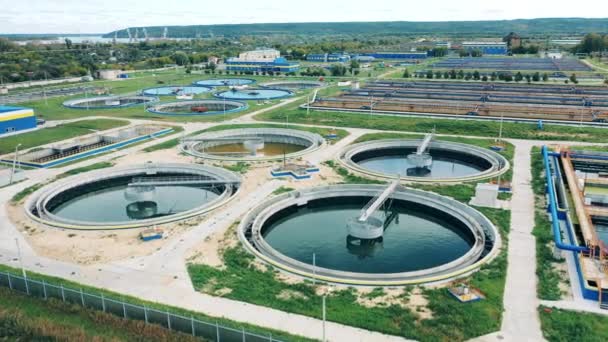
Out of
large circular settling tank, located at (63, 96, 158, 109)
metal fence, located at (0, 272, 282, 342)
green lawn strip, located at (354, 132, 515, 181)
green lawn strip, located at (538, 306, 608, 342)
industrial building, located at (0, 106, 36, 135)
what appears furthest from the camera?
large circular settling tank, located at (63, 96, 158, 109)

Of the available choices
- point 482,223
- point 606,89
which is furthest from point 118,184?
point 606,89

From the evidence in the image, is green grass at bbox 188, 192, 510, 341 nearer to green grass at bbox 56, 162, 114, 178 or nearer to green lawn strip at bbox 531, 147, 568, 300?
green lawn strip at bbox 531, 147, 568, 300

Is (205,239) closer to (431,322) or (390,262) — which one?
(390,262)

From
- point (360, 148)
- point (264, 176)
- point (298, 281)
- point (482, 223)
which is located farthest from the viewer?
point (360, 148)

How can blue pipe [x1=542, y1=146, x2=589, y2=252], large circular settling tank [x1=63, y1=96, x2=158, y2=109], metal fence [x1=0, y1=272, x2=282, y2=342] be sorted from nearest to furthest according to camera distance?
metal fence [x1=0, y1=272, x2=282, y2=342], blue pipe [x1=542, y1=146, x2=589, y2=252], large circular settling tank [x1=63, y1=96, x2=158, y2=109]

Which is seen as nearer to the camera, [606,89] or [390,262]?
[390,262]

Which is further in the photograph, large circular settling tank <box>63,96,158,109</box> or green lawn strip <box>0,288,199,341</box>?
large circular settling tank <box>63,96,158,109</box>

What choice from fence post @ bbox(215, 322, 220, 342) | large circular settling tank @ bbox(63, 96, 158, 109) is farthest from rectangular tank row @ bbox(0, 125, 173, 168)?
fence post @ bbox(215, 322, 220, 342)

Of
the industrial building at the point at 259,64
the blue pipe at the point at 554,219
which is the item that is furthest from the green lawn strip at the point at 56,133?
the industrial building at the point at 259,64

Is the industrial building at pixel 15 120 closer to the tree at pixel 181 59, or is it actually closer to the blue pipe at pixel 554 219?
the blue pipe at pixel 554 219
